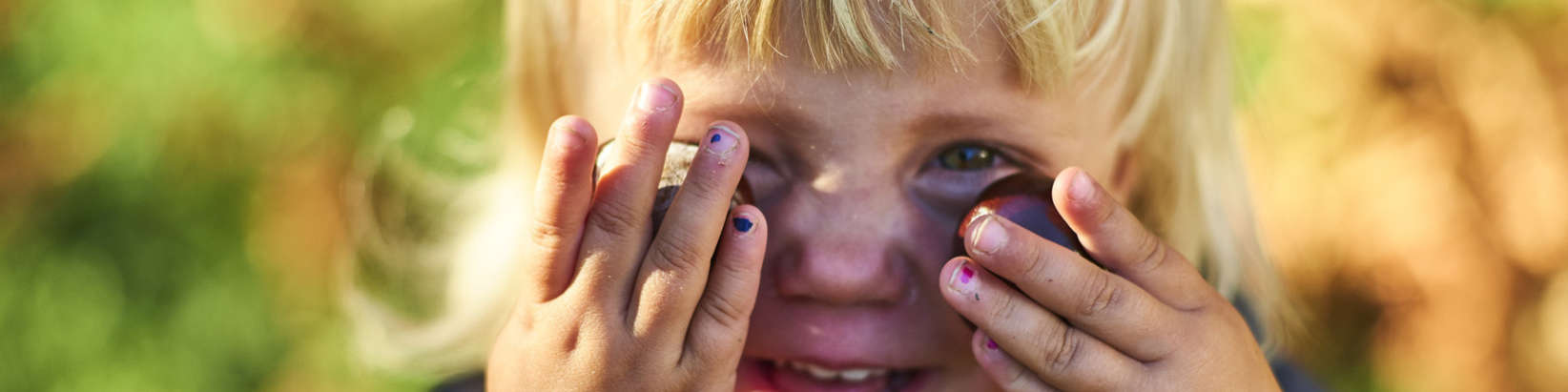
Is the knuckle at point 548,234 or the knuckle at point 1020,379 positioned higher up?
the knuckle at point 548,234

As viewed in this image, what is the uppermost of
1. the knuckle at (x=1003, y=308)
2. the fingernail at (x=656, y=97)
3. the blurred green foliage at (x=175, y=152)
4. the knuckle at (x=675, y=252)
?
the fingernail at (x=656, y=97)

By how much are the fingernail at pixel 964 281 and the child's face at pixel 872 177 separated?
0.22 ft

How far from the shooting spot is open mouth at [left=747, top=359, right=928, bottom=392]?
1.03 m

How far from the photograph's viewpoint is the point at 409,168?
199 cm

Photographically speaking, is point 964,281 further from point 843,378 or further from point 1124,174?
point 1124,174

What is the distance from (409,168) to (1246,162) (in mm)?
A: 1295

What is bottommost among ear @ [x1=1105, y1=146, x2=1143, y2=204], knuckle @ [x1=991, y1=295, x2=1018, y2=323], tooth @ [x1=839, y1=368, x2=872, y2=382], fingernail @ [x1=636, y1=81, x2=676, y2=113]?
tooth @ [x1=839, y1=368, x2=872, y2=382]

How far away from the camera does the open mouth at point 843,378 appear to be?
1025 millimetres

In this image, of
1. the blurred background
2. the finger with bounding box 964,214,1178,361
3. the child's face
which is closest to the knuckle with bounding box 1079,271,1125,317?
the finger with bounding box 964,214,1178,361

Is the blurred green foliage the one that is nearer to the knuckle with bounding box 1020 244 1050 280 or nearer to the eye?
the eye

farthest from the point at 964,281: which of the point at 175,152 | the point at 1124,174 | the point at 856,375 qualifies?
the point at 175,152

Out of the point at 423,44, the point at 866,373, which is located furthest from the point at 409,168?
the point at 866,373

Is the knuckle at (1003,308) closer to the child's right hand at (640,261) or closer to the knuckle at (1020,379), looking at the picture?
the knuckle at (1020,379)

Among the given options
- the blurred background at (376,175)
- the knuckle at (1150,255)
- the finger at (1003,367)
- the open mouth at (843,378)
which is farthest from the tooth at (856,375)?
the blurred background at (376,175)
